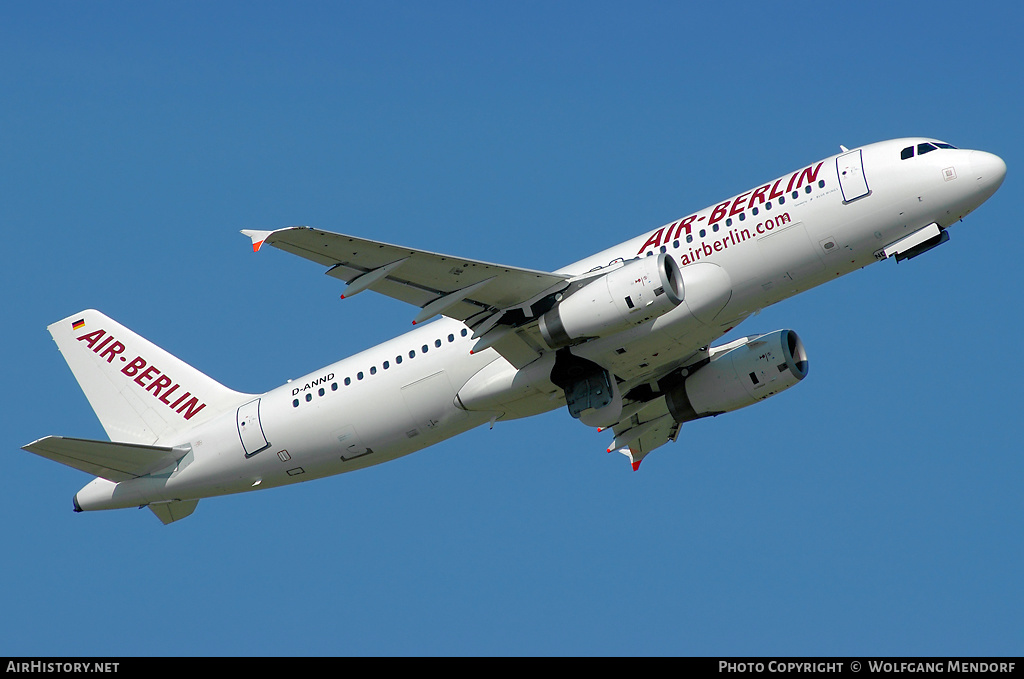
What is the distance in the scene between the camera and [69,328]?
40.2 m

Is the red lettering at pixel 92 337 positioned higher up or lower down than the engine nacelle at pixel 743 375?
higher up

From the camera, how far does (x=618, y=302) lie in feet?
103

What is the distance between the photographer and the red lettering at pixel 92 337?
39906 mm

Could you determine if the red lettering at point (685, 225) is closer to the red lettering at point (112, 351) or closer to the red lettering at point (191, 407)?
the red lettering at point (191, 407)

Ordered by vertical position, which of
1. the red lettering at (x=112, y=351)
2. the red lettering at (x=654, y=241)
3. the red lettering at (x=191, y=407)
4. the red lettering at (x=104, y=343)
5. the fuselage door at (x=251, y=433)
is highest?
the red lettering at (x=104, y=343)

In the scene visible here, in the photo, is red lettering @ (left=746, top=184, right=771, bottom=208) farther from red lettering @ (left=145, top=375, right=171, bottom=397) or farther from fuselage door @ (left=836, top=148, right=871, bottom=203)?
red lettering @ (left=145, top=375, right=171, bottom=397)

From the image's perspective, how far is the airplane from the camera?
31.7 metres

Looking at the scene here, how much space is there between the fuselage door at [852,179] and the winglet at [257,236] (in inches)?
619

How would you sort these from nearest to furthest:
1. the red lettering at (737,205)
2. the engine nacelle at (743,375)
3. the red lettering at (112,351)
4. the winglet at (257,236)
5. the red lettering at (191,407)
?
the winglet at (257,236)
the red lettering at (737,205)
the engine nacelle at (743,375)
the red lettering at (191,407)
the red lettering at (112,351)

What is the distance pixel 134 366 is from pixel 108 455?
15.4 ft

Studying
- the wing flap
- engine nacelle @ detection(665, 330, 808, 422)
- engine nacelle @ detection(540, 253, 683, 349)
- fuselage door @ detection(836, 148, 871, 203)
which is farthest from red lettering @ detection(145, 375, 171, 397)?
fuselage door @ detection(836, 148, 871, 203)

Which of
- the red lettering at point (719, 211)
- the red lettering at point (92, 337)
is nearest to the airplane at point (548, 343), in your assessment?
the red lettering at point (719, 211)

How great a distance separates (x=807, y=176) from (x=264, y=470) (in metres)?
18.6

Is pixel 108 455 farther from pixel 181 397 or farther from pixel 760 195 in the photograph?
pixel 760 195
